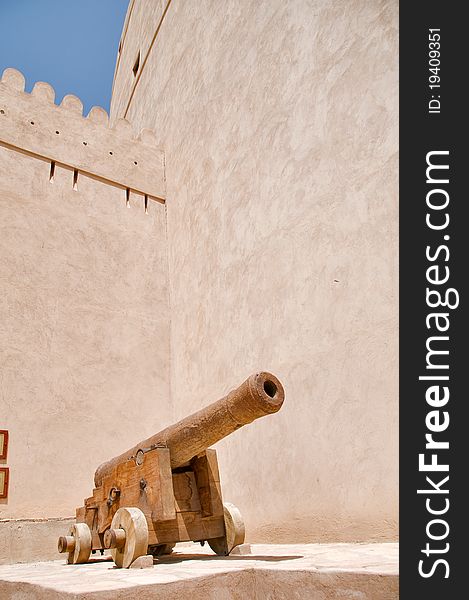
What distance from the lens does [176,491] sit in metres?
4.26

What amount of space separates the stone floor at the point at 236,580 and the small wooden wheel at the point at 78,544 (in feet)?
2.17

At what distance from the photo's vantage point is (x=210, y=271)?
729 cm

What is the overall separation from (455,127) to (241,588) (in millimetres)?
2754

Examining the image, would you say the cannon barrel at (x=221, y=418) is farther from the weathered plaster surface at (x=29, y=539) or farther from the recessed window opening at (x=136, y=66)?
the recessed window opening at (x=136, y=66)

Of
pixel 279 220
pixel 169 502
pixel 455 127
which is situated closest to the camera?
pixel 455 127

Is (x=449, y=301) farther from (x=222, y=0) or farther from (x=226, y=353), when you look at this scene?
(x=222, y=0)

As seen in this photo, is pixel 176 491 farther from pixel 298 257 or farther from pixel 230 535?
pixel 298 257

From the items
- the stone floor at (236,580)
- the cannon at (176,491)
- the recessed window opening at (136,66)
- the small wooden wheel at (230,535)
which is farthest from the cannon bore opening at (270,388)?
the recessed window opening at (136,66)

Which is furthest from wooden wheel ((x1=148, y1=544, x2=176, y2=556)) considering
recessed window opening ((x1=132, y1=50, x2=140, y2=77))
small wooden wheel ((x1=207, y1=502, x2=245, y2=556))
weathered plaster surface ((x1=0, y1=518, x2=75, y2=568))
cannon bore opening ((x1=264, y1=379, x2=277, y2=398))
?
recessed window opening ((x1=132, y1=50, x2=140, y2=77))

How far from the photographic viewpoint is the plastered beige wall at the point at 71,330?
21.7 ft

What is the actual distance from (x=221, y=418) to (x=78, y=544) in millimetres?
1549

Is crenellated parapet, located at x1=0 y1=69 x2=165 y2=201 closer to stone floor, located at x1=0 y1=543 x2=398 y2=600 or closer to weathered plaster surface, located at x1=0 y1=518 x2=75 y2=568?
weathered plaster surface, located at x1=0 y1=518 x2=75 y2=568

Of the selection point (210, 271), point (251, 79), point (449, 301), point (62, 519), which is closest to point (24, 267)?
point (210, 271)

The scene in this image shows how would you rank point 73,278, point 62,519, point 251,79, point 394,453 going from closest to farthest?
point 394,453 → point 62,519 → point 251,79 → point 73,278
